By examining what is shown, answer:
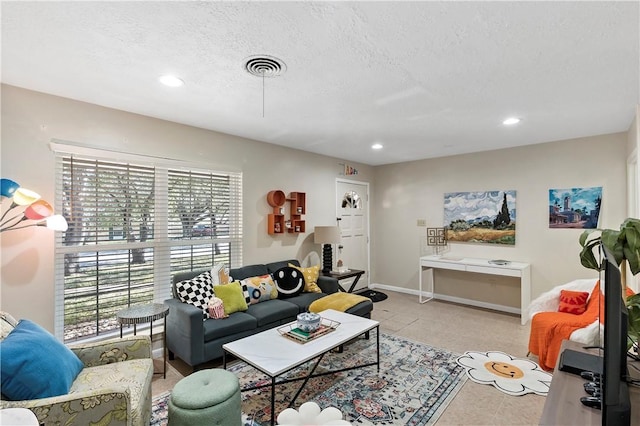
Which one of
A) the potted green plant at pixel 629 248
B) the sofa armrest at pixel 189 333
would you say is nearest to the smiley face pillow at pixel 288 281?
the sofa armrest at pixel 189 333

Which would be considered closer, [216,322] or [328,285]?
[216,322]

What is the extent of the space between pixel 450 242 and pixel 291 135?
3231mm

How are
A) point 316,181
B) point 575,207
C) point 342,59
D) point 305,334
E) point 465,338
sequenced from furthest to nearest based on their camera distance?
point 316,181
point 575,207
point 465,338
point 305,334
point 342,59

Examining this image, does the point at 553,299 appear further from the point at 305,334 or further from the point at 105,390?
the point at 105,390

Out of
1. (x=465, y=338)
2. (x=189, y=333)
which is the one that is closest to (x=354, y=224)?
(x=465, y=338)

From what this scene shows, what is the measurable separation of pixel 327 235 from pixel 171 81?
2895mm

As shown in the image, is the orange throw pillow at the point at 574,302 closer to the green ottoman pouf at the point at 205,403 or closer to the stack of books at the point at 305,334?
the stack of books at the point at 305,334

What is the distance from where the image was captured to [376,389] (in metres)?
2.49

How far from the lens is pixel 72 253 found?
8.87 ft

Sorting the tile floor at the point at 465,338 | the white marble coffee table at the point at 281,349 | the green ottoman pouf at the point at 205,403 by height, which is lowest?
the tile floor at the point at 465,338

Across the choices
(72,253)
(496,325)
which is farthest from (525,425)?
(72,253)

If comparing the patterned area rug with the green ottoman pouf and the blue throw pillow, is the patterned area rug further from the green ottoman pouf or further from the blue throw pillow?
the blue throw pillow

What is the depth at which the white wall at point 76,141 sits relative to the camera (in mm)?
2393

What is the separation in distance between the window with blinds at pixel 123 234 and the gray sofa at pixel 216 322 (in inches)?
12.5
